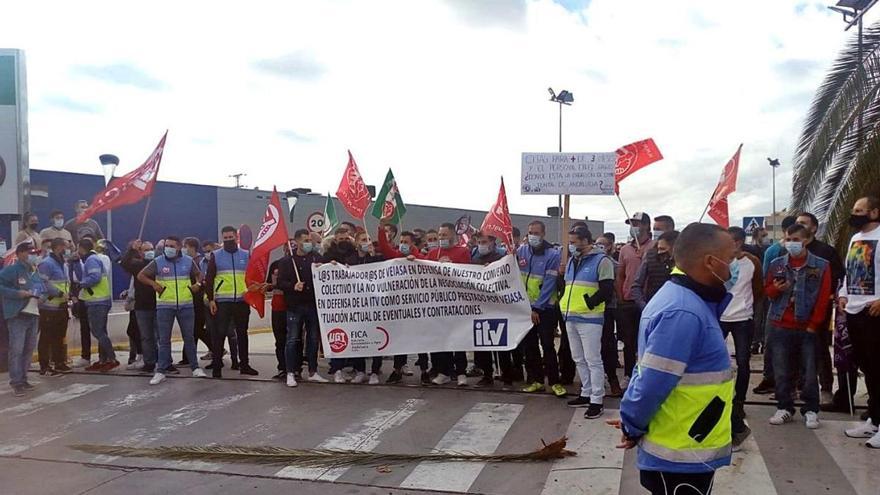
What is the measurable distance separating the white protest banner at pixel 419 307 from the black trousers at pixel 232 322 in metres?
1.53

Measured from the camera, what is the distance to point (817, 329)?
21.0 ft

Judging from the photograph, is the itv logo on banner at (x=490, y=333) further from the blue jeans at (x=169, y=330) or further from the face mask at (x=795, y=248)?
the blue jeans at (x=169, y=330)

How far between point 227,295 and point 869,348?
7840 millimetres

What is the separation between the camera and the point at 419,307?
8.80 meters

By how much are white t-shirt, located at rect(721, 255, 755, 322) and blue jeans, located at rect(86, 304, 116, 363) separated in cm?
881

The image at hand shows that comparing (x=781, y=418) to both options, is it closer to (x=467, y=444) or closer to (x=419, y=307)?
(x=467, y=444)

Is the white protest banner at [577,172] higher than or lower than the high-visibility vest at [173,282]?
higher

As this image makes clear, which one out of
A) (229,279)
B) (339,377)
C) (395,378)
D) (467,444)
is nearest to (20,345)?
(229,279)

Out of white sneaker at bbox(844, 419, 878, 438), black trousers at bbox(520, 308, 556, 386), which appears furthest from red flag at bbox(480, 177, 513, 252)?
white sneaker at bbox(844, 419, 878, 438)

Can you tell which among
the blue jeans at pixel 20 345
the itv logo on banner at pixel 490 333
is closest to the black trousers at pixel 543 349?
the itv logo on banner at pixel 490 333

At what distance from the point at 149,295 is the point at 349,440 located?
505cm

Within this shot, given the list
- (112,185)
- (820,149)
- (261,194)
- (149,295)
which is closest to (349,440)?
(149,295)

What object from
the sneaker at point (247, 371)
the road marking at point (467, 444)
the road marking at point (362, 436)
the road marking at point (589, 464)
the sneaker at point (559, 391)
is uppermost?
the sneaker at point (559, 391)

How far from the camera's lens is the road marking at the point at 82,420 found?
667cm
